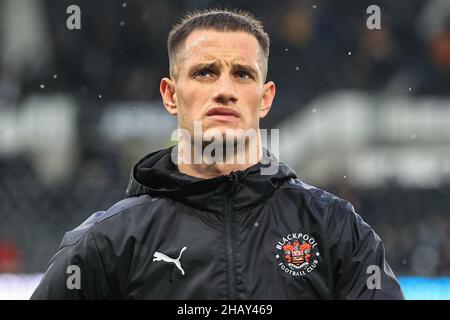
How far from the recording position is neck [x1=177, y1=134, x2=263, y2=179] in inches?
116

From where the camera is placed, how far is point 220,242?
2775 mm

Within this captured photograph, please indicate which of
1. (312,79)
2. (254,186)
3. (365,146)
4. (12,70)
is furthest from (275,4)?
(254,186)

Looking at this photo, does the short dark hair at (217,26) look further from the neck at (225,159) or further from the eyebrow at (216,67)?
the neck at (225,159)

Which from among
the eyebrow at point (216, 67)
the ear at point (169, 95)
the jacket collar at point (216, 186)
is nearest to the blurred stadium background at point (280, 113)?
the ear at point (169, 95)

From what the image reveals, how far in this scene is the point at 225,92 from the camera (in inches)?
114

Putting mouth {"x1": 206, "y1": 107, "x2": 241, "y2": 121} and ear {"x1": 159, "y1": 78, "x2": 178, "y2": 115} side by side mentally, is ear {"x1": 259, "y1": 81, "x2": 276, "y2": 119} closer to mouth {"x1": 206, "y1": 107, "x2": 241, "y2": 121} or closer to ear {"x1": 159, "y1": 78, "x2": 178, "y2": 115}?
mouth {"x1": 206, "y1": 107, "x2": 241, "y2": 121}

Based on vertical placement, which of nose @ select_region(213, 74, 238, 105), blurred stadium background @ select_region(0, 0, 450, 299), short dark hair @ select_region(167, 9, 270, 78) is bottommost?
blurred stadium background @ select_region(0, 0, 450, 299)

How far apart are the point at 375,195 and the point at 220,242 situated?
19.4 feet

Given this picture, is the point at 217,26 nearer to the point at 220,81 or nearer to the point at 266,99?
the point at 220,81

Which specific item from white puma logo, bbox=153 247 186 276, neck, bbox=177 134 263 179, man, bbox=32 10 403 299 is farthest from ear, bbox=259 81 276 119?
white puma logo, bbox=153 247 186 276

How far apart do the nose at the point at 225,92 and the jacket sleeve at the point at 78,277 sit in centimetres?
58

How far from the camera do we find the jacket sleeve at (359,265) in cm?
271

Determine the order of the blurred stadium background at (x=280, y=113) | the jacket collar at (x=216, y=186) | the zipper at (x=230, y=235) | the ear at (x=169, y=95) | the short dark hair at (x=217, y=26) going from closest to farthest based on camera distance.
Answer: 1. the zipper at (x=230, y=235)
2. the jacket collar at (x=216, y=186)
3. the short dark hair at (x=217, y=26)
4. the ear at (x=169, y=95)
5. the blurred stadium background at (x=280, y=113)

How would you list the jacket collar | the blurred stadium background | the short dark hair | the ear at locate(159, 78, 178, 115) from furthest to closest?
1. the blurred stadium background
2. the ear at locate(159, 78, 178, 115)
3. the short dark hair
4. the jacket collar
